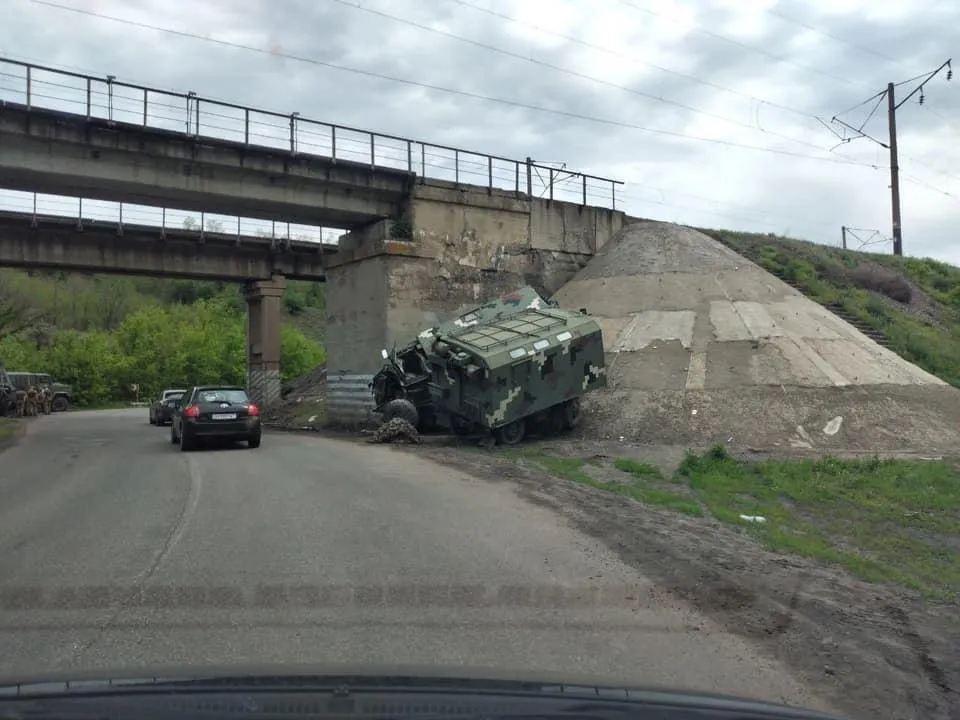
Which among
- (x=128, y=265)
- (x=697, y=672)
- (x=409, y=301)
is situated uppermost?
(x=128, y=265)

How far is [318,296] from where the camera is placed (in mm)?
125562

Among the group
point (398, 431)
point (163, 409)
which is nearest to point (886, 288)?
point (398, 431)

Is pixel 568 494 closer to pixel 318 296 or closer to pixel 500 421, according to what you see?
pixel 500 421

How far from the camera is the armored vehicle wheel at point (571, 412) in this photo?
2139cm

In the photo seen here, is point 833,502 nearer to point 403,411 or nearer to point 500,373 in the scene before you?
point 500,373

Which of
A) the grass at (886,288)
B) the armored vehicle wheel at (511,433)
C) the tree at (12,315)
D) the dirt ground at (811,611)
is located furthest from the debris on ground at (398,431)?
the tree at (12,315)

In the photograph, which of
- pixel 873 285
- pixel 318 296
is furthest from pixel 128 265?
pixel 318 296

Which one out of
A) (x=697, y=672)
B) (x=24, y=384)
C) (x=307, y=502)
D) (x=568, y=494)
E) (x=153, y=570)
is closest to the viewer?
(x=697, y=672)

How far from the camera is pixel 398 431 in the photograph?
70.2 feet

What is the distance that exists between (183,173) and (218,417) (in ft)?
Result: 27.0

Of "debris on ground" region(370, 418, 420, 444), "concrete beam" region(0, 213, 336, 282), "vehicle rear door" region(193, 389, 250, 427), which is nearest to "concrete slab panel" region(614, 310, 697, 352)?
"debris on ground" region(370, 418, 420, 444)

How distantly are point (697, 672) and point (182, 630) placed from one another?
11.2 feet

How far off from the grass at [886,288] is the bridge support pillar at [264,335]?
20.8 m

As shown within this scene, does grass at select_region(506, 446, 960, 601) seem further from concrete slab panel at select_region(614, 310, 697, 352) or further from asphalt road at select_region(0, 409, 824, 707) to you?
concrete slab panel at select_region(614, 310, 697, 352)
